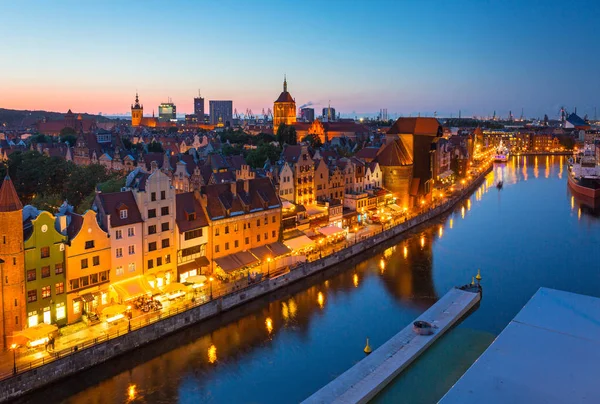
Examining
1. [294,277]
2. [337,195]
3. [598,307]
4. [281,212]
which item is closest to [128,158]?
[337,195]

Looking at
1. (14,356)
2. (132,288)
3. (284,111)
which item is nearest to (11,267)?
(14,356)

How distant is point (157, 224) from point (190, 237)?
198 cm

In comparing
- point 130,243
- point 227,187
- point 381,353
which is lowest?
point 381,353

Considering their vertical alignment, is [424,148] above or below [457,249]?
above

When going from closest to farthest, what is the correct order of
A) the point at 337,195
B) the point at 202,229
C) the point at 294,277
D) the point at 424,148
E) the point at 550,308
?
the point at 550,308 → the point at 202,229 → the point at 294,277 → the point at 337,195 → the point at 424,148

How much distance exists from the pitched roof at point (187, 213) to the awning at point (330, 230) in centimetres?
953

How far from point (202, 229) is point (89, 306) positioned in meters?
6.73

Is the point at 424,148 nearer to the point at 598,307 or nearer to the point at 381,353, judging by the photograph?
the point at 598,307

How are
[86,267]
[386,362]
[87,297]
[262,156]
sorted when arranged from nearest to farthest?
[386,362], [87,297], [86,267], [262,156]

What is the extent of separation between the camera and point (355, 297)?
2605 centimetres

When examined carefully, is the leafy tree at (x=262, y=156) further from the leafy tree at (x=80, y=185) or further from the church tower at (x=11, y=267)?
the church tower at (x=11, y=267)

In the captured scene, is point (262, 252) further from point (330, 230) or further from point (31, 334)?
point (31, 334)

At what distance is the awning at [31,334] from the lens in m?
17.9

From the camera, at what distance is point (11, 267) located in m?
18.2
